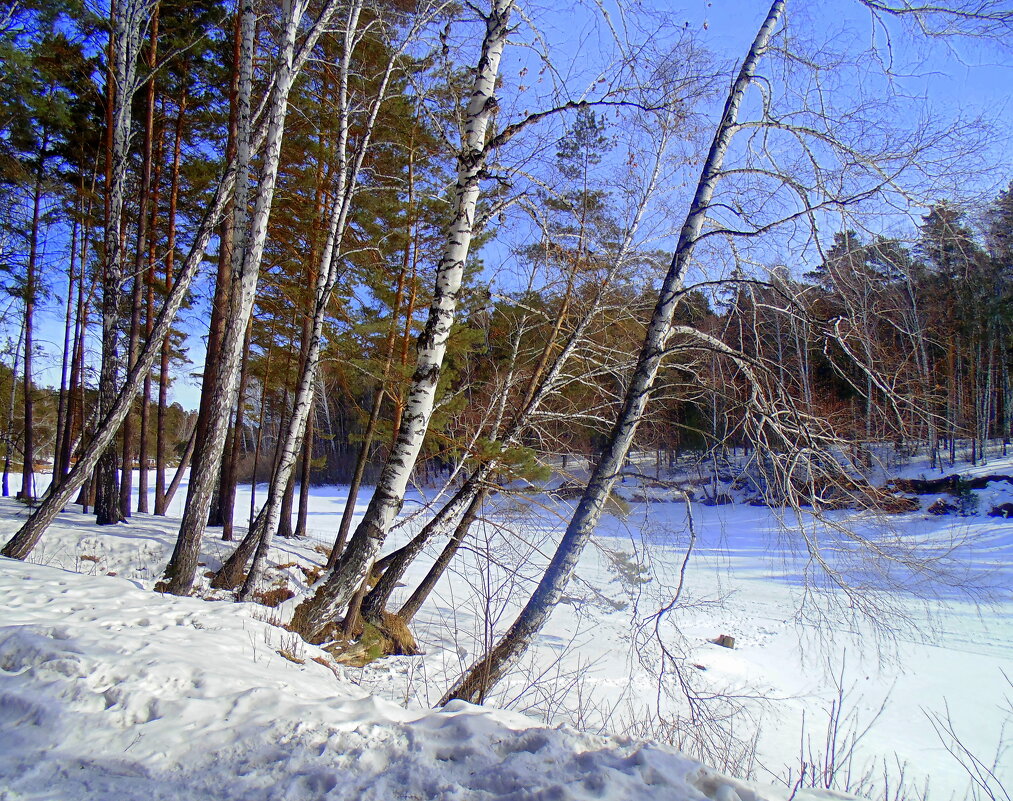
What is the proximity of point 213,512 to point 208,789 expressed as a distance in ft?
42.0

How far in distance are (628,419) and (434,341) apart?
5.30 feet

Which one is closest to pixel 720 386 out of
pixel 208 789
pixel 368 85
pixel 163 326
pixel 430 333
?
pixel 430 333

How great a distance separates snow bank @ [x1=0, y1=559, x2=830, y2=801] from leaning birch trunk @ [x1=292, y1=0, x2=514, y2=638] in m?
1.63

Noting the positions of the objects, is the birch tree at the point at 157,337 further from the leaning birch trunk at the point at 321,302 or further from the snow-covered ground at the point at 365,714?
the snow-covered ground at the point at 365,714

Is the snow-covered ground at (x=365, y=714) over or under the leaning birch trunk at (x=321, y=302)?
under

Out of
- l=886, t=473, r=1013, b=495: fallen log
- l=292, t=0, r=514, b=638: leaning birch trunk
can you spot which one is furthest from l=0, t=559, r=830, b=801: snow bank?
l=886, t=473, r=1013, b=495: fallen log

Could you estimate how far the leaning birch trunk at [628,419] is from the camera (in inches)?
150

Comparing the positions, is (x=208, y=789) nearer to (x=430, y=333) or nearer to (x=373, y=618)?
(x=430, y=333)

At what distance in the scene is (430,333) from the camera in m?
4.18

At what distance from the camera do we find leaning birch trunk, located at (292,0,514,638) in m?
4.01

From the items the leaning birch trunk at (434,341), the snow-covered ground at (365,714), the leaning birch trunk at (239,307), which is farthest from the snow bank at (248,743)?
the leaning birch trunk at (239,307)

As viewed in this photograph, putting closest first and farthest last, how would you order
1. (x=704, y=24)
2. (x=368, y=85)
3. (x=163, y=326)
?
1. (x=704, y=24)
2. (x=163, y=326)
3. (x=368, y=85)

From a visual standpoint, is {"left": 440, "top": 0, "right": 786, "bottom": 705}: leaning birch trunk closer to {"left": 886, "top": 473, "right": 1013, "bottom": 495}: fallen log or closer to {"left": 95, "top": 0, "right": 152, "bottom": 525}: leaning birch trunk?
{"left": 95, "top": 0, "right": 152, "bottom": 525}: leaning birch trunk

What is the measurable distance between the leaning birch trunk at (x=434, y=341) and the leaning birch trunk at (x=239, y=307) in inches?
82.2
